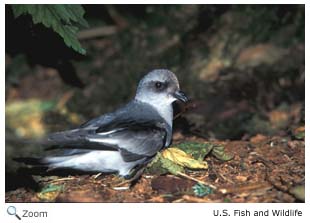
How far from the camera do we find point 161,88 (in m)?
5.57

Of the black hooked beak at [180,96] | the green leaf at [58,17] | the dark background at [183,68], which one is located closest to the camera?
the green leaf at [58,17]

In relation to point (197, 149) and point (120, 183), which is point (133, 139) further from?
point (197, 149)

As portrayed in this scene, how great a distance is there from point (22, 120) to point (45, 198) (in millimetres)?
3354

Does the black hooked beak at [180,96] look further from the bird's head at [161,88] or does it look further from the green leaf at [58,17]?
the green leaf at [58,17]

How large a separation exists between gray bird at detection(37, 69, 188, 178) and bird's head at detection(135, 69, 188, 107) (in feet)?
1.05

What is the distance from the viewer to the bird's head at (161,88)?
5.53 metres

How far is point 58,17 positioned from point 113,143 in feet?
4.13

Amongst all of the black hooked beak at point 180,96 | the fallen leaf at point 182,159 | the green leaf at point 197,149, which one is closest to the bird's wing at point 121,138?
the fallen leaf at point 182,159

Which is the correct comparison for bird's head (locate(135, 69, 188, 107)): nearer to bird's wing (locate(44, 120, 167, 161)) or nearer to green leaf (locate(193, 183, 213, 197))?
bird's wing (locate(44, 120, 167, 161))

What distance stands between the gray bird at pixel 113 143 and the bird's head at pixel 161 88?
0.32 meters
